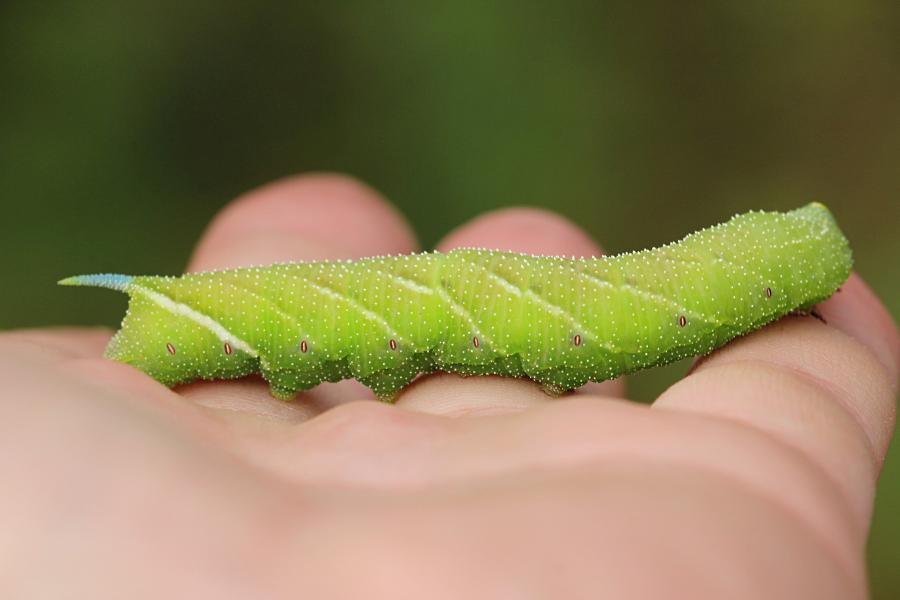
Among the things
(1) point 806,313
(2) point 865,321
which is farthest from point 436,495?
(2) point 865,321

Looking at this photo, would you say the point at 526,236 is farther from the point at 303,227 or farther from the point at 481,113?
the point at 481,113

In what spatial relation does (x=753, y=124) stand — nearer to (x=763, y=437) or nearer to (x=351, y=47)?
(x=351, y=47)

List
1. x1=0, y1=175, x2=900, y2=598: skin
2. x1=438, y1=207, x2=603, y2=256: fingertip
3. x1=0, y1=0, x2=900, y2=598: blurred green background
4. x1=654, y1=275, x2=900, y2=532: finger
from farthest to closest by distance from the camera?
x1=0, y1=0, x2=900, y2=598: blurred green background
x1=438, y1=207, x2=603, y2=256: fingertip
x1=654, y1=275, x2=900, y2=532: finger
x1=0, y1=175, x2=900, y2=598: skin

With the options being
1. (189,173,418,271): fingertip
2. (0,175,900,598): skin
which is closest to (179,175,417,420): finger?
(189,173,418,271): fingertip

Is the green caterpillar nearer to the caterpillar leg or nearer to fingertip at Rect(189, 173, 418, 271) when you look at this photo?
the caterpillar leg

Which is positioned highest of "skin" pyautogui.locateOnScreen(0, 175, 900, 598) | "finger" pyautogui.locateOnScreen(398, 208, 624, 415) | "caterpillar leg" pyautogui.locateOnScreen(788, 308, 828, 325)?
"skin" pyautogui.locateOnScreen(0, 175, 900, 598)

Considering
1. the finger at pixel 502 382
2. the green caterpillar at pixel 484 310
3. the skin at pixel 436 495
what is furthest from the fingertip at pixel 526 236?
the skin at pixel 436 495

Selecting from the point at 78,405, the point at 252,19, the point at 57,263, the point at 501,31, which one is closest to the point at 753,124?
the point at 501,31
